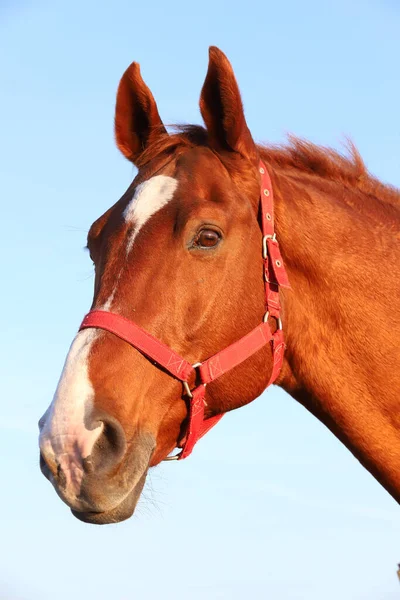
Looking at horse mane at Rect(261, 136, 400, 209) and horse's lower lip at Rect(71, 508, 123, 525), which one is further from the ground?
horse mane at Rect(261, 136, 400, 209)

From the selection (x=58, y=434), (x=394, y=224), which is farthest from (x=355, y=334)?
(x=58, y=434)

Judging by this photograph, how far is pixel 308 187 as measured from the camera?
19.7ft

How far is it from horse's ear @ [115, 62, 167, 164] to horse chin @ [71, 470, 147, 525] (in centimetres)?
272

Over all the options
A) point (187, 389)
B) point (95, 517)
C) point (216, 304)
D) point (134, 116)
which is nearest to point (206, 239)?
point (216, 304)

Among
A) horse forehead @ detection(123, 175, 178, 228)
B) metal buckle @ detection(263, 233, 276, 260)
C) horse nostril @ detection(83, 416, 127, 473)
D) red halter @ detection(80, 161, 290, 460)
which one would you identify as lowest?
horse nostril @ detection(83, 416, 127, 473)

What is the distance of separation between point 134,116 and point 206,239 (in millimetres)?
1682

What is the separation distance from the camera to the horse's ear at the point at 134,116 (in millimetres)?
6199

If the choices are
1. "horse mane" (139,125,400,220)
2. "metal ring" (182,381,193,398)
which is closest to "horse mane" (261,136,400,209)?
"horse mane" (139,125,400,220)

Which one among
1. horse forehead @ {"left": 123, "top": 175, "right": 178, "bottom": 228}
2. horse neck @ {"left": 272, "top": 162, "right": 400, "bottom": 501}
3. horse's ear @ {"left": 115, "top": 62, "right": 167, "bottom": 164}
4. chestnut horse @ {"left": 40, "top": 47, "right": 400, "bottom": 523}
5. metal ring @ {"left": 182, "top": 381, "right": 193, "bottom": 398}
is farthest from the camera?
horse's ear @ {"left": 115, "top": 62, "right": 167, "bottom": 164}

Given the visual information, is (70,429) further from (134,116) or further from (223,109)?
(134,116)

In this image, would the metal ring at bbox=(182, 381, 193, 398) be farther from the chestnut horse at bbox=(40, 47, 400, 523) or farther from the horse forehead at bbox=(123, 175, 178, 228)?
the horse forehead at bbox=(123, 175, 178, 228)

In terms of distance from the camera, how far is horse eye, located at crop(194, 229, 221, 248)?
5117 millimetres

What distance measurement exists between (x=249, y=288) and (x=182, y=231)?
608 mm

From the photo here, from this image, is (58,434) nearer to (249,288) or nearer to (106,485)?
(106,485)
